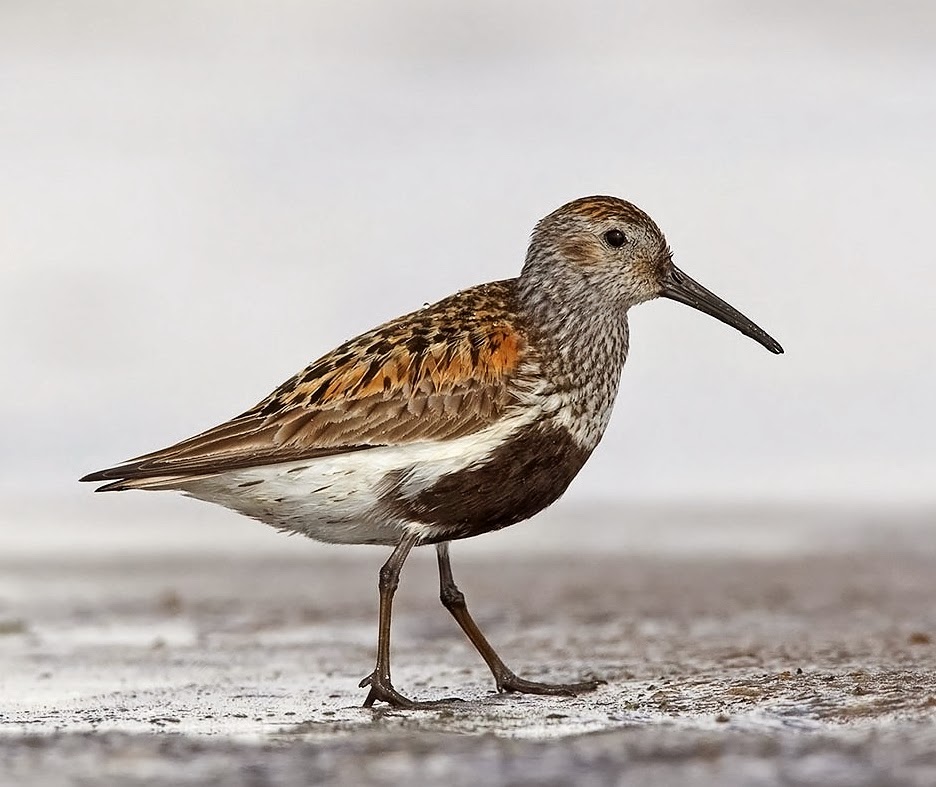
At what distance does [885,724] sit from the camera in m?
5.87

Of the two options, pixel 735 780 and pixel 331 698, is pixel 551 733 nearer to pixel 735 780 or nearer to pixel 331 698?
pixel 735 780

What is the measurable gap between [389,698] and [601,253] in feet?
8.24

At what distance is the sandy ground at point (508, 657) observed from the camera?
5.48 metres

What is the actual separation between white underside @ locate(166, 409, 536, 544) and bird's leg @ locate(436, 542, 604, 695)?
0.53 metres

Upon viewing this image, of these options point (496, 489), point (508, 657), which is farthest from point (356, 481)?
point (508, 657)

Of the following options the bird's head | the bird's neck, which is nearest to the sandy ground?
the bird's neck

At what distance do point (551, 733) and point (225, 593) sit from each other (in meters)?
6.37

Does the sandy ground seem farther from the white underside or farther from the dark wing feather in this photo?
the dark wing feather

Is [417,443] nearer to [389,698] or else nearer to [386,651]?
[386,651]

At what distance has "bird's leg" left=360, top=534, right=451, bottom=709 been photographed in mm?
7266

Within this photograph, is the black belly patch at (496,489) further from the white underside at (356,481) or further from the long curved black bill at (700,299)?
the long curved black bill at (700,299)

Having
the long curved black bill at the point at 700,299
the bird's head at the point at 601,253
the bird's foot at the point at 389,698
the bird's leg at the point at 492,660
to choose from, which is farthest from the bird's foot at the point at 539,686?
the long curved black bill at the point at 700,299

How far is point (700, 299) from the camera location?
29.1 ft

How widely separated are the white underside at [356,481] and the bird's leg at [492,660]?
20.9 inches
